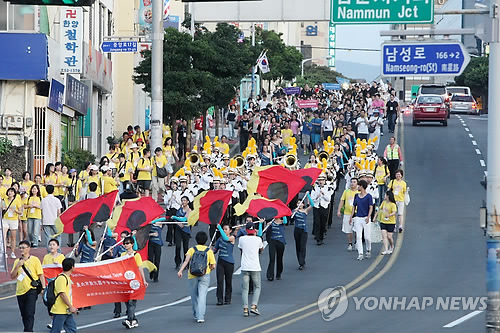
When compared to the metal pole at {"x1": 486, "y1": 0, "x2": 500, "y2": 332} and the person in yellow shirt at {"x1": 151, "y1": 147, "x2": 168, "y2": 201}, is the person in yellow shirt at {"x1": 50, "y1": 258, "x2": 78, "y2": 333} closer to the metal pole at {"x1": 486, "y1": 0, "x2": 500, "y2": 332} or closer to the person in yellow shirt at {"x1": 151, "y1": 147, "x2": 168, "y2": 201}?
the metal pole at {"x1": 486, "y1": 0, "x2": 500, "y2": 332}

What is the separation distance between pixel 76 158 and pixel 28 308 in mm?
21742

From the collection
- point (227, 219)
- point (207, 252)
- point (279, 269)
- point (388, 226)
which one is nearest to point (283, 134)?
point (227, 219)

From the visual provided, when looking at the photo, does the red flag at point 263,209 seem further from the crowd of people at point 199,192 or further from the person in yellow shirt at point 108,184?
the person in yellow shirt at point 108,184

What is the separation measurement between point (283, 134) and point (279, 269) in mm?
19326

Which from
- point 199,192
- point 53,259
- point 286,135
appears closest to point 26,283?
point 53,259

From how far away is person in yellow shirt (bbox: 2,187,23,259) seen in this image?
26031 millimetres

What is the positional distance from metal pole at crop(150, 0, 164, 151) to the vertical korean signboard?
7485 mm

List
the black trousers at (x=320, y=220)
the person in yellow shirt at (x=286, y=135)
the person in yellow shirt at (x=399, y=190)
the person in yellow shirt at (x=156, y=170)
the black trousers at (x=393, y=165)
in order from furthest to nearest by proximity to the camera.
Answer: the person in yellow shirt at (x=286, y=135) < the black trousers at (x=393, y=165) < the person in yellow shirt at (x=156, y=170) < the person in yellow shirt at (x=399, y=190) < the black trousers at (x=320, y=220)

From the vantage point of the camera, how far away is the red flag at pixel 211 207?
885 inches

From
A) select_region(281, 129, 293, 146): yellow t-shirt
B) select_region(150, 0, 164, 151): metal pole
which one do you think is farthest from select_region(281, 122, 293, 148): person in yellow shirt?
select_region(150, 0, 164, 151): metal pole

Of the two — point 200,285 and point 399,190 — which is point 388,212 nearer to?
point 399,190

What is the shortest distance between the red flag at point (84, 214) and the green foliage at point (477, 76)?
251 feet

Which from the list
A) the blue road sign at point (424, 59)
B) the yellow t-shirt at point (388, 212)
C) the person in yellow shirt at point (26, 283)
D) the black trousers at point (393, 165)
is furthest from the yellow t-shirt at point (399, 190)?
the person in yellow shirt at point (26, 283)

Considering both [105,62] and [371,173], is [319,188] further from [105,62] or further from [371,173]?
[105,62]
